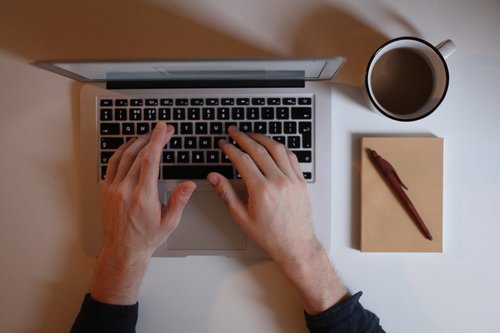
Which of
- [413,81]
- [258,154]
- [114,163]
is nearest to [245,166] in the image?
[258,154]

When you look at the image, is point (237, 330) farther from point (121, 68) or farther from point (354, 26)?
point (354, 26)

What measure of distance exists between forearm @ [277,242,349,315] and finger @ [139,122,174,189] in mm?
270

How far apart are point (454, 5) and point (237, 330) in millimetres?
750

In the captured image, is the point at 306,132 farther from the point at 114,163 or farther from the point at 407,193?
the point at 114,163

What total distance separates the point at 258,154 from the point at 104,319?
409 millimetres

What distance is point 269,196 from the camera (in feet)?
1.93

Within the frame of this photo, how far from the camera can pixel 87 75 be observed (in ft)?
2.03

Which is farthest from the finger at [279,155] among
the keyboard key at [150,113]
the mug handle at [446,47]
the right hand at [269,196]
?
the mug handle at [446,47]

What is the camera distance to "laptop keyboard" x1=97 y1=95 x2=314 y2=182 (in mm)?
628

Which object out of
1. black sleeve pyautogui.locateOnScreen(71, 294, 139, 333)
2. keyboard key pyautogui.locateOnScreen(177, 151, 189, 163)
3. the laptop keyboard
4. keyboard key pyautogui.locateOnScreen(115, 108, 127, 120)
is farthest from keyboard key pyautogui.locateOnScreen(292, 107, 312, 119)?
black sleeve pyautogui.locateOnScreen(71, 294, 139, 333)

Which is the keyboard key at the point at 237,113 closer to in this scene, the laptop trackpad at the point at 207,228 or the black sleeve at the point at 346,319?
the laptop trackpad at the point at 207,228

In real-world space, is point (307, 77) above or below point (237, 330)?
above

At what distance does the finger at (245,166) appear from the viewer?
59 centimetres

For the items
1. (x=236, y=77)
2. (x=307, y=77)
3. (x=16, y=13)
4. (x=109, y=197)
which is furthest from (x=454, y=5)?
(x=16, y=13)
